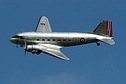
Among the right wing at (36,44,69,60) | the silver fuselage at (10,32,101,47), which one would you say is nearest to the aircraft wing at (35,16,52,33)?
the silver fuselage at (10,32,101,47)

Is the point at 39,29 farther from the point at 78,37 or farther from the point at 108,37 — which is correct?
the point at 108,37

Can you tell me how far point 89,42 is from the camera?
3799 inches

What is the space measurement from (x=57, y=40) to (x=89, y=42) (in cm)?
849

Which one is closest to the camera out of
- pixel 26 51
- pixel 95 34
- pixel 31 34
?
pixel 26 51

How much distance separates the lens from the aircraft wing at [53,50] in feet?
276

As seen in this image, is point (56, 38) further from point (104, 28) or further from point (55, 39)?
point (104, 28)

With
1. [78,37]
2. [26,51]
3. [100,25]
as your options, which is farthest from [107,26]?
[26,51]

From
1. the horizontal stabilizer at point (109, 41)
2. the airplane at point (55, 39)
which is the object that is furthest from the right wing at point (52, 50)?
the horizontal stabilizer at point (109, 41)

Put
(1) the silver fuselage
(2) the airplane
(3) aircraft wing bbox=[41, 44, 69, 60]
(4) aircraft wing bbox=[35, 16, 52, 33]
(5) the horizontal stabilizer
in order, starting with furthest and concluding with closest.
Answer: (4) aircraft wing bbox=[35, 16, 52, 33], (5) the horizontal stabilizer, (1) the silver fuselage, (2) the airplane, (3) aircraft wing bbox=[41, 44, 69, 60]

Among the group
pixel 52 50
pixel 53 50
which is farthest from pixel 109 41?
pixel 52 50

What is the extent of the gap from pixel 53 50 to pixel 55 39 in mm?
4922

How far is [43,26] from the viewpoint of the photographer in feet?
330

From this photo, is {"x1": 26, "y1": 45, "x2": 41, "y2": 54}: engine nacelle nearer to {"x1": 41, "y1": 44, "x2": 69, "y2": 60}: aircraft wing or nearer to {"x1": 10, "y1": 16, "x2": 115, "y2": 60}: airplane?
{"x1": 10, "y1": 16, "x2": 115, "y2": 60}: airplane

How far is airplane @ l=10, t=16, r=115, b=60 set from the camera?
88.0 meters
